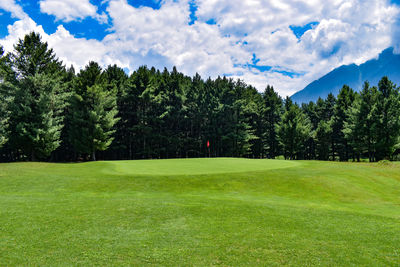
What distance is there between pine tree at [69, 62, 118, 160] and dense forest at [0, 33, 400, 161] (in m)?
0.16

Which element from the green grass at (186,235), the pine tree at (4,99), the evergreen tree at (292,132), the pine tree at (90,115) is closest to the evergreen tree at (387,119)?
the evergreen tree at (292,132)

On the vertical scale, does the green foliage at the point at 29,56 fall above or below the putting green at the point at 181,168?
above

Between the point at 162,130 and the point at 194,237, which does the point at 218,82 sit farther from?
the point at 194,237

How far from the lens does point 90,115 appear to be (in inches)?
1451

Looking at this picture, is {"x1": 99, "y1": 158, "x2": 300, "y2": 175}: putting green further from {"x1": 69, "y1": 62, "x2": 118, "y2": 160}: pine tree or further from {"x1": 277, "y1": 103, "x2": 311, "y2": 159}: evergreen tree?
{"x1": 277, "y1": 103, "x2": 311, "y2": 159}: evergreen tree

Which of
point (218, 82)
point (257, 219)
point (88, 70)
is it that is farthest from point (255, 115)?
point (257, 219)

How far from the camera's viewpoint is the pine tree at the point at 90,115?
37.5 metres

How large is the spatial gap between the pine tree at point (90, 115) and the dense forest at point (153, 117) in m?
0.16

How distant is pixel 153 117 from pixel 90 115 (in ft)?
48.3

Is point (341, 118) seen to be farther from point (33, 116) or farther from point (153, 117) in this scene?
point (33, 116)

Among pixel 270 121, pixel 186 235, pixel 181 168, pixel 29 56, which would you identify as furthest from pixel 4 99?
pixel 270 121

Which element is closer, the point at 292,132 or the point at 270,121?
the point at 292,132

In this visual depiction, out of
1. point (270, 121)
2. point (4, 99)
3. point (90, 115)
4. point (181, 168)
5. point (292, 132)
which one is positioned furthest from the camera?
point (270, 121)

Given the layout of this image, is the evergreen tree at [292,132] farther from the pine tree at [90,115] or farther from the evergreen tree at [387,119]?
the pine tree at [90,115]
